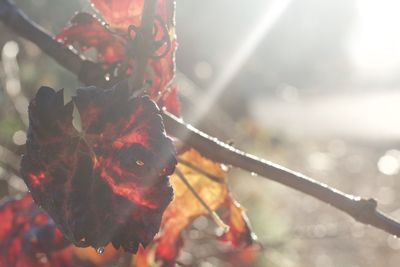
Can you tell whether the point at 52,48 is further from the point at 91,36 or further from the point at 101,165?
the point at 101,165

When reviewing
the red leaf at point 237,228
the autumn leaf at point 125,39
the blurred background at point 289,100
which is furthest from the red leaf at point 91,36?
the red leaf at point 237,228

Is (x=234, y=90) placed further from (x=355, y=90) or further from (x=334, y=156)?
(x=355, y=90)

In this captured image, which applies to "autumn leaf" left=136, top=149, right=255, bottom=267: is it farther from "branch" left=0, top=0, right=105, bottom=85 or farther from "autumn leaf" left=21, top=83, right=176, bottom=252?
"autumn leaf" left=21, top=83, right=176, bottom=252

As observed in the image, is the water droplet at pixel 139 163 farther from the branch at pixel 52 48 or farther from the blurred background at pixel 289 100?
the blurred background at pixel 289 100

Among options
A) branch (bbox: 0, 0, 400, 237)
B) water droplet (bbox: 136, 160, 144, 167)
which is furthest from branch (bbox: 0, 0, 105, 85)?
water droplet (bbox: 136, 160, 144, 167)

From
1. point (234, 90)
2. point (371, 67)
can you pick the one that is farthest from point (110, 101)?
point (371, 67)

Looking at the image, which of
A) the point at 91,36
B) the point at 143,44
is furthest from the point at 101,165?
the point at 91,36
